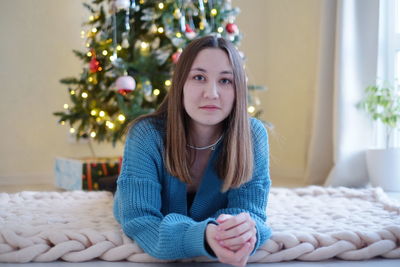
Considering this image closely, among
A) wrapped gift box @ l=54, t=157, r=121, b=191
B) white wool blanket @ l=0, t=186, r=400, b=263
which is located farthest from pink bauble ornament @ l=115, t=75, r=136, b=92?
white wool blanket @ l=0, t=186, r=400, b=263

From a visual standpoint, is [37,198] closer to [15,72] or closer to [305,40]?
[15,72]

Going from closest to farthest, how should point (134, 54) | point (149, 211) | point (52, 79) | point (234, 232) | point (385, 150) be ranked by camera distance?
1. point (234, 232)
2. point (149, 211)
3. point (134, 54)
4. point (385, 150)
5. point (52, 79)

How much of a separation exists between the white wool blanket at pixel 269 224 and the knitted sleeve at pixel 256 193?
0.06 meters

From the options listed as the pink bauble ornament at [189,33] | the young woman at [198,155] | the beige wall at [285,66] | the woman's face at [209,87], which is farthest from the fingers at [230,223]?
the beige wall at [285,66]

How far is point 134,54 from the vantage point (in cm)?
211

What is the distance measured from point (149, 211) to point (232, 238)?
0.24 metres

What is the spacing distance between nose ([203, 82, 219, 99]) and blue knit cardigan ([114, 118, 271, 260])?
0.15m

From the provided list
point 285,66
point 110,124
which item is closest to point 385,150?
point 285,66

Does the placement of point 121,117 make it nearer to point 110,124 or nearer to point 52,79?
point 110,124

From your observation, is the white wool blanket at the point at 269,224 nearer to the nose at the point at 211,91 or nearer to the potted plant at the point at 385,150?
the nose at the point at 211,91

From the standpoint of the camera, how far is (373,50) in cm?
237

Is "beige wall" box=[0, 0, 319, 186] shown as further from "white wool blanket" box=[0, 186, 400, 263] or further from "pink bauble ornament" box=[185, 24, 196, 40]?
"white wool blanket" box=[0, 186, 400, 263]

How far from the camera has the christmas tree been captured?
2.04m

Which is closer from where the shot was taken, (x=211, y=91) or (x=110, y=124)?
(x=211, y=91)
